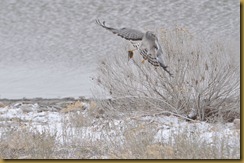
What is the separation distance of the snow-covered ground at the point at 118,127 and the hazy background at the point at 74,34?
93.9 inches

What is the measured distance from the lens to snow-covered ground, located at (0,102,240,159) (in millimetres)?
8312

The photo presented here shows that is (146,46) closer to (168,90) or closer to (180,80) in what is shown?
(180,80)

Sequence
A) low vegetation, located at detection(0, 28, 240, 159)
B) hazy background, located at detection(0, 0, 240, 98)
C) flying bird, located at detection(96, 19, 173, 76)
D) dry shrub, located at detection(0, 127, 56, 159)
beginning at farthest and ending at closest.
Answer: hazy background, located at detection(0, 0, 240, 98), low vegetation, located at detection(0, 28, 240, 159), dry shrub, located at detection(0, 127, 56, 159), flying bird, located at detection(96, 19, 173, 76)

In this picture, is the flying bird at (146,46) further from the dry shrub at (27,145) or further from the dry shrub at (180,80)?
the dry shrub at (180,80)

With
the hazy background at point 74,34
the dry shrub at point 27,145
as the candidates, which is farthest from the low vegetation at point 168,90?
the hazy background at point 74,34

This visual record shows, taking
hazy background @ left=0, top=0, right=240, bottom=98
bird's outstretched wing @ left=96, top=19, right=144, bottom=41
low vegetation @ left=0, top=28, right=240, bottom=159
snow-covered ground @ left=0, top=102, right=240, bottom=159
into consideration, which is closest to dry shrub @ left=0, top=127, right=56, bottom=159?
snow-covered ground @ left=0, top=102, right=240, bottom=159

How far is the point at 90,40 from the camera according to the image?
1877 centimetres

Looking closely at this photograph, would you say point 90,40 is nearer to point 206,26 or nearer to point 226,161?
point 206,26

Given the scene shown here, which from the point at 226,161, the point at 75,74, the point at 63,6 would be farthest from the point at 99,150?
the point at 63,6

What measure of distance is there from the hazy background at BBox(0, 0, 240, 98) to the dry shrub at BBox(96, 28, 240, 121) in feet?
5.10

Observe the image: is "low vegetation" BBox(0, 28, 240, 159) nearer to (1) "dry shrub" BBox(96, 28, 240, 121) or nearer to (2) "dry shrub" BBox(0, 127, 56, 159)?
(1) "dry shrub" BBox(96, 28, 240, 121)

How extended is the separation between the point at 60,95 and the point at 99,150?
28.7 feet

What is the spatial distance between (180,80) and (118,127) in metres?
2.51

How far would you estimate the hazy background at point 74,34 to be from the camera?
16.9m
